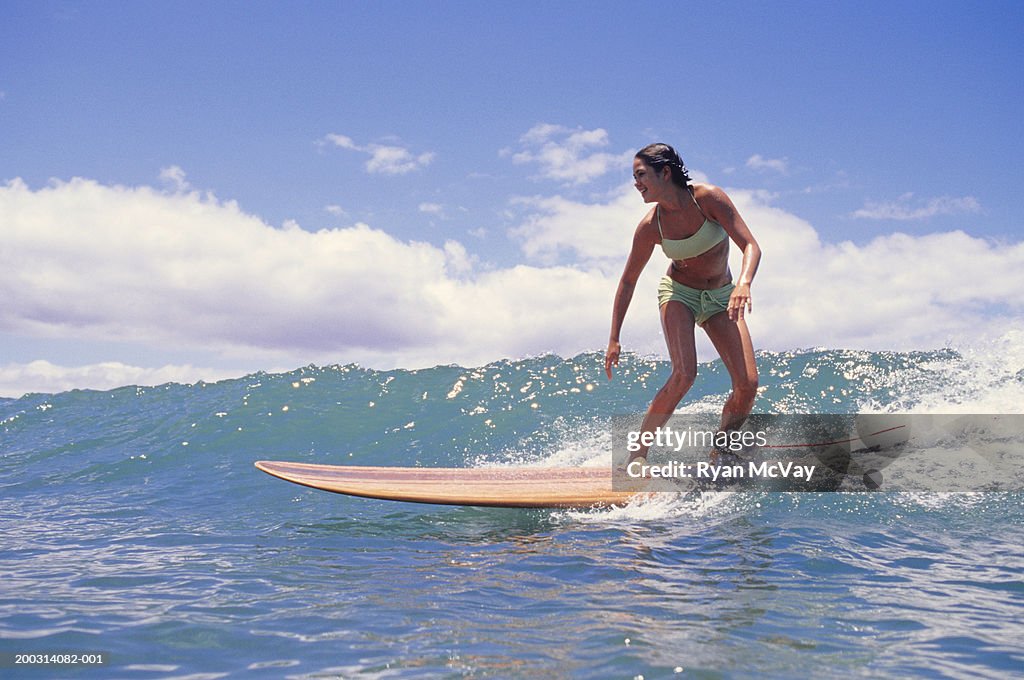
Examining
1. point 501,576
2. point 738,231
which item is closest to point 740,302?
point 738,231

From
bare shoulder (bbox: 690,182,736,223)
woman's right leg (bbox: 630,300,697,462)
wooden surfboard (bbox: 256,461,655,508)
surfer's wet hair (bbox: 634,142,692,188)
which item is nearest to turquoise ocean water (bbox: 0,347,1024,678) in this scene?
wooden surfboard (bbox: 256,461,655,508)

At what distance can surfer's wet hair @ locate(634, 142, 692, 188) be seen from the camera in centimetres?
529

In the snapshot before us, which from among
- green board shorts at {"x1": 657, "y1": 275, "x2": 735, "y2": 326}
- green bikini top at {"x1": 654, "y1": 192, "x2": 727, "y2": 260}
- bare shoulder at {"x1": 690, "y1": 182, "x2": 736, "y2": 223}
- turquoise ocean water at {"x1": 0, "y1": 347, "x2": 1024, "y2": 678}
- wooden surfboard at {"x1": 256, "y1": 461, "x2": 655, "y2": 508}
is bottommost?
turquoise ocean water at {"x1": 0, "y1": 347, "x2": 1024, "y2": 678}

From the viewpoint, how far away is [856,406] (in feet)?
37.1

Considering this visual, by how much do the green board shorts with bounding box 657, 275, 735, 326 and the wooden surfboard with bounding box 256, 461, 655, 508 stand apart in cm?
153

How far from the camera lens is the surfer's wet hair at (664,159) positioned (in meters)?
5.29

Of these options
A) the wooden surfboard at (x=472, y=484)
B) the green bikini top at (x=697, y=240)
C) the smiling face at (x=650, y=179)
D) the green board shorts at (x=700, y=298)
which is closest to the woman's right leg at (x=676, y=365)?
the green board shorts at (x=700, y=298)

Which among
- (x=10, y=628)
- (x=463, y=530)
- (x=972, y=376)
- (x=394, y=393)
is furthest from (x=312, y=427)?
(x=972, y=376)

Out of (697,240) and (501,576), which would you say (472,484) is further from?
(697,240)

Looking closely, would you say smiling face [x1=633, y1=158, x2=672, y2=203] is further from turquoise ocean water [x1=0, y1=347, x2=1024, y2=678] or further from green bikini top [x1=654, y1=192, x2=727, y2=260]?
turquoise ocean water [x1=0, y1=347, x2=1024, y2=678]

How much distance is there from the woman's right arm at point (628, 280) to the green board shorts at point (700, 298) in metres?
0.28

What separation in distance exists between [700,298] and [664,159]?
3.76 ft

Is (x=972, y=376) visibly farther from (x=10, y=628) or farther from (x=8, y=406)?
(x=8, y=406)

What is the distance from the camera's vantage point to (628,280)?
19.7ft
